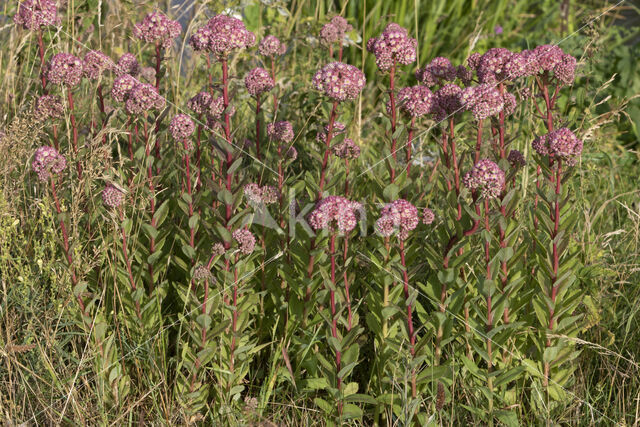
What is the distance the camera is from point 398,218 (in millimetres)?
2119

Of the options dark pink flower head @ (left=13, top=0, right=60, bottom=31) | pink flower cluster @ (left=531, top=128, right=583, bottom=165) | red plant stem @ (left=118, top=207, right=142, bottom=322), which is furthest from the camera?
dark pink flower head @ (left=13, top=0, right=60, bottom=31)

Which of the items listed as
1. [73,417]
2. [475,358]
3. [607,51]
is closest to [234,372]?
[73,417]

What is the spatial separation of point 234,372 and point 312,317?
15.3 inches

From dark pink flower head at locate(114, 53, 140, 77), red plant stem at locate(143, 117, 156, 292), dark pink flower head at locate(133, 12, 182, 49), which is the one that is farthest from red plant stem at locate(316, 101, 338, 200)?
dark pink flower head at locate(114, 53, 140, 77)

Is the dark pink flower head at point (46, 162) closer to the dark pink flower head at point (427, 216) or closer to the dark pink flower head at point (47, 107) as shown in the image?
the dark pink flower head at point (47, 107)

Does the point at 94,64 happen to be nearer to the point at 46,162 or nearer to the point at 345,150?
the point at 46,162

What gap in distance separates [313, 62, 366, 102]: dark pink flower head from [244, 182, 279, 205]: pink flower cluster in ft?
1.58

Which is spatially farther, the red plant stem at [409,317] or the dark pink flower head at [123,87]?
the dark pink flower head at [123,87]

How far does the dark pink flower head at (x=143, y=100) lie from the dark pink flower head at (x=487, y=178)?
3.75 ft

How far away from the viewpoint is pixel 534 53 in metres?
2.27

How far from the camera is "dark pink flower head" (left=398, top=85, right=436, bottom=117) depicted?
90.2 inches

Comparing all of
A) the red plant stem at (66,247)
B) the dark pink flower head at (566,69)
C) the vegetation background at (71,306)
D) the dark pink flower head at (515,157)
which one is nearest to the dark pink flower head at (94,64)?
the vegetation background at (71,306)

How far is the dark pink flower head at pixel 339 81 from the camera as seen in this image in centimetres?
209

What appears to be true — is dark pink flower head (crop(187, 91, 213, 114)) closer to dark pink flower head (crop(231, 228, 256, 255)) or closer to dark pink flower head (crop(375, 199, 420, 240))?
dark pink flower head (crop(231, 228, 256, 255))
